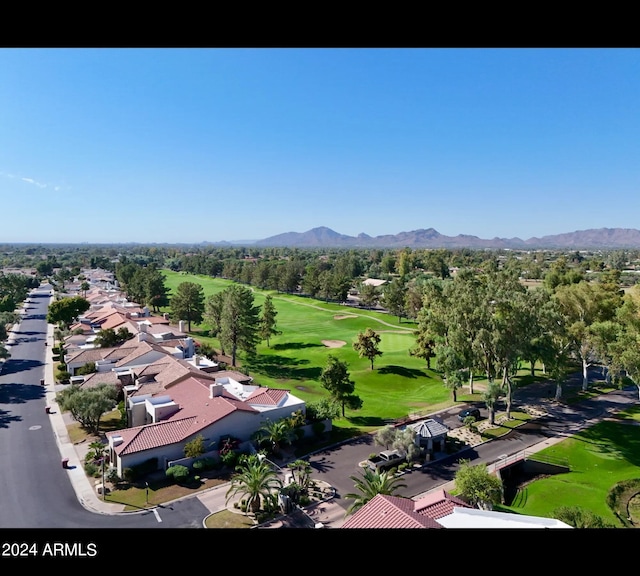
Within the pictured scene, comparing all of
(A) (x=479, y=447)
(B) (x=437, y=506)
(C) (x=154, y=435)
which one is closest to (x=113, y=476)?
(C) (x=154, y=435)

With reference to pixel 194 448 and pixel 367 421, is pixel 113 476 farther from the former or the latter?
pixel 367 421

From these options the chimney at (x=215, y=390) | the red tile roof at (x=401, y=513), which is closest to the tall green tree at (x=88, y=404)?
the chimney at (x=215, y=390)

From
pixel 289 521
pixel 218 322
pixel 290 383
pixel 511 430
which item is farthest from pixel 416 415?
pixel 218 322

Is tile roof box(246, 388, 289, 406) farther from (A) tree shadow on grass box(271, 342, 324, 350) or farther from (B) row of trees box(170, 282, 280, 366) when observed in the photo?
(A) tree shadow on grass box(271, 342, 324, 350)

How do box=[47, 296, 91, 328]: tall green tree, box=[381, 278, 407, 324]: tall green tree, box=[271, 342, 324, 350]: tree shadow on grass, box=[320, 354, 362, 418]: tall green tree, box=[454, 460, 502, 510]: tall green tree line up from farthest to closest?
box=[381, 278, 407, 324]: tall green tree
box=[47, 296, 91, 328]: tall green tree
box=[271, 342, 324, 350]: tree shadow on grass
box=[320, 354, 362, 418]: tall green tree
box=[454, 460, 502, 510]: tall green tree

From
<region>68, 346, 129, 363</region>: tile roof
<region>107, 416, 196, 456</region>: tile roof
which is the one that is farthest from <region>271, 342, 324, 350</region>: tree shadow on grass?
<region>107, 416, 196, 456</region>: tile roof
